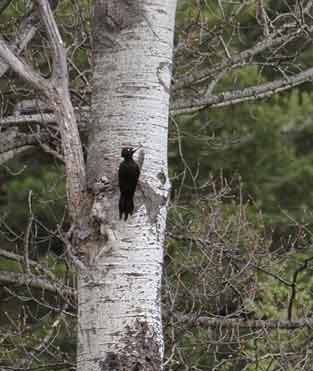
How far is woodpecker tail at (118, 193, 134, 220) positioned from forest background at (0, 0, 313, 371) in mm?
1174

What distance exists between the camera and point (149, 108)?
3.42 meters

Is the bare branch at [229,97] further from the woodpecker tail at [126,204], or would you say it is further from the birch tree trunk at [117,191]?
the woodpecker tail at [126,204]

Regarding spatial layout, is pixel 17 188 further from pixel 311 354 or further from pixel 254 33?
pixel 311 354

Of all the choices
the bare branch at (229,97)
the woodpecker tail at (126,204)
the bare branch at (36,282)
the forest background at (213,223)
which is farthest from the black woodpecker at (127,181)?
the bare branch at (229,97)

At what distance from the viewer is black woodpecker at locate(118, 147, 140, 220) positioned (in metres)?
3.27

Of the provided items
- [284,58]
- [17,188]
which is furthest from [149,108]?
[17,188]

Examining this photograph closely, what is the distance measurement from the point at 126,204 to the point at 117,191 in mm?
69

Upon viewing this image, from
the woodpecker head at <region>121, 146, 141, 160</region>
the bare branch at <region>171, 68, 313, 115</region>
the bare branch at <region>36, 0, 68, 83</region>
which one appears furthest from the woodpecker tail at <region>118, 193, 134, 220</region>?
the bare branch at <region>171, 68, 313, 115</region>

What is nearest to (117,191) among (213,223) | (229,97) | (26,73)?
(26,73)

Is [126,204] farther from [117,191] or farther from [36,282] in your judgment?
[36,282]

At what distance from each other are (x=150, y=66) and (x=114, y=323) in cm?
82

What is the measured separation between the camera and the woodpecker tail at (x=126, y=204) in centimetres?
329

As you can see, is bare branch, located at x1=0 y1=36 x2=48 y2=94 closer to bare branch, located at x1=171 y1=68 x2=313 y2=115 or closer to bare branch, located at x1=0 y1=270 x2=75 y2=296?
→ bare branch, located at x1=0 y1=270 x2=75 y2=296

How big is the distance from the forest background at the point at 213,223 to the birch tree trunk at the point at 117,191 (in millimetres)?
1132
